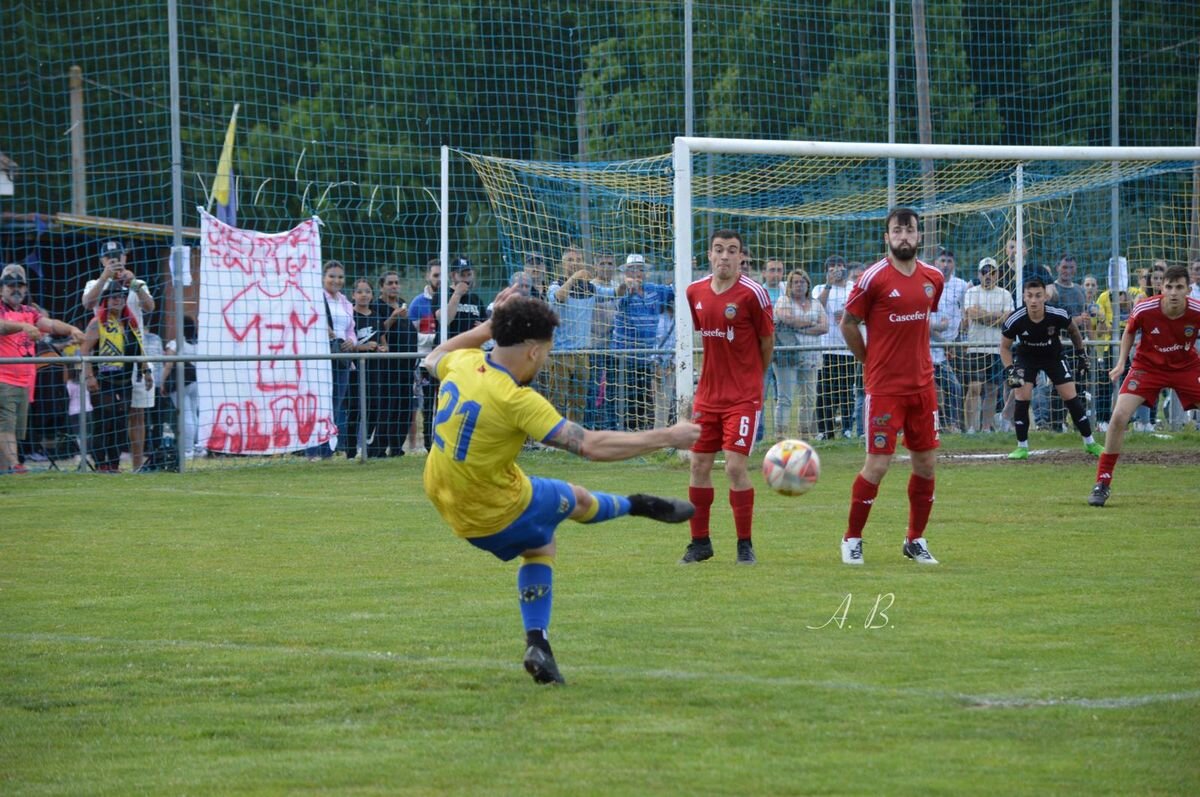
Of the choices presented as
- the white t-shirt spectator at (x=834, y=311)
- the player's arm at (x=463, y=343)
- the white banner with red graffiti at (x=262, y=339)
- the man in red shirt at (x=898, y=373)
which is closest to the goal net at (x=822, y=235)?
the white t-shirt spectator at (x=834, y=311)

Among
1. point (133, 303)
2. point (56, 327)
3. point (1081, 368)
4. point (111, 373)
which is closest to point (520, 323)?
point (56, 327)

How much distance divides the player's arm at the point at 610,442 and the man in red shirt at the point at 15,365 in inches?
463

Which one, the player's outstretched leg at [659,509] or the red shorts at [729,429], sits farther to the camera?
the red shorts at [729,429]

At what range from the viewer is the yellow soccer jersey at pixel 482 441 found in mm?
6633

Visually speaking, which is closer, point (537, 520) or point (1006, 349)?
point (537, 520)

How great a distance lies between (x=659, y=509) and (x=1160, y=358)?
8.16 m

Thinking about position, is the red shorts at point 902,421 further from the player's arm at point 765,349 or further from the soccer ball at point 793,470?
the soccer ball at point 793,470

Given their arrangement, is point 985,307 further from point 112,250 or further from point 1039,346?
point 112,250

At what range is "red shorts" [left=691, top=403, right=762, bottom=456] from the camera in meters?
10.4

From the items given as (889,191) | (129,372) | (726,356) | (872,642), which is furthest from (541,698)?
(889,191)

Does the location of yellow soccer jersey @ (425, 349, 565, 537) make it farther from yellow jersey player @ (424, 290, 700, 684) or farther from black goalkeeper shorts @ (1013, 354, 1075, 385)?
black goalkeeper shorts @ (1013, 354, 1075, 385)

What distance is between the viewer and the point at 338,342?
758 inches

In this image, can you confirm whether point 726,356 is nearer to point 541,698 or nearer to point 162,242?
point 541,698

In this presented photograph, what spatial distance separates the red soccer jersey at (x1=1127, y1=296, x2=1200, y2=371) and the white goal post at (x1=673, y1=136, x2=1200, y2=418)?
361cm
